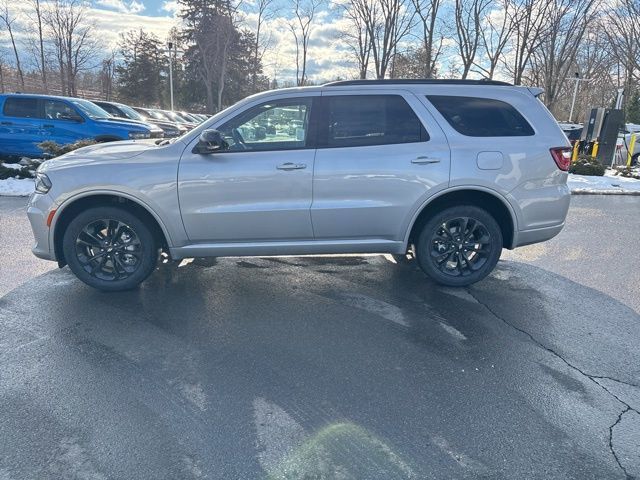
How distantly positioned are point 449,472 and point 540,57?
126ft

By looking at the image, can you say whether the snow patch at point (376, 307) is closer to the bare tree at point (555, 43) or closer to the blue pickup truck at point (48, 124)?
the blue pickup truck at point (48, 124)

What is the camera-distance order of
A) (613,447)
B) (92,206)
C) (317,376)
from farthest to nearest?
(92,206), (317,376), (613,447)

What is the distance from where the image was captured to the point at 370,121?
170 inches

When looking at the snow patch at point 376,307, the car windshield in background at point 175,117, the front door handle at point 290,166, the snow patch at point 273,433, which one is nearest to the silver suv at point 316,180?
the front door handle at point 290,166

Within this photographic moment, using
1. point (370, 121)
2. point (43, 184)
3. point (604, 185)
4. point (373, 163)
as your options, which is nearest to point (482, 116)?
point (370, 121)

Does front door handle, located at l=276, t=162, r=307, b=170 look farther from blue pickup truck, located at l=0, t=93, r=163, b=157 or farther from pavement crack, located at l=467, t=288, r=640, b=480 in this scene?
blue pickup truck, located at l=0, t=93, r=163, b=157

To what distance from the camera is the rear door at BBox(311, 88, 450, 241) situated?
4199 millimetres

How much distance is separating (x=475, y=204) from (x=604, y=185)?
9.85 meters

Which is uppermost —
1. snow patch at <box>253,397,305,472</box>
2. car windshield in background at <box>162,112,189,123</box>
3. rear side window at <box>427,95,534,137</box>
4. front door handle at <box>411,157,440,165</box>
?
car windshield in background at <box>162,112,189,123</box>

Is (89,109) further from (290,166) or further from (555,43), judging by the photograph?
(555,43)

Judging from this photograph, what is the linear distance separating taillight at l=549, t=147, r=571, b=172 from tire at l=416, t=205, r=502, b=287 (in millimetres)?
826

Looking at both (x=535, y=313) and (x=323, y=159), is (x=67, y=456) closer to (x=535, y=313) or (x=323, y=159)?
(x=323, y=159)

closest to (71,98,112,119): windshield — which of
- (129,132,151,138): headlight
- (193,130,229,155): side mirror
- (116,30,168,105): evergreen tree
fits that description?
(129,132,151,138): headlight

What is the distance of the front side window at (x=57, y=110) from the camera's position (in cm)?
1125
